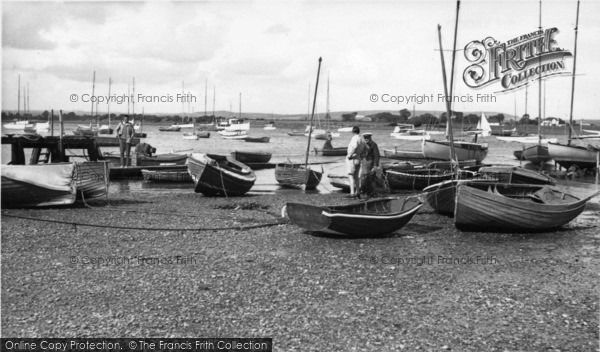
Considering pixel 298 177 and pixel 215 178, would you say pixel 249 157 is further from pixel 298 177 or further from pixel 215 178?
pixel 215 178

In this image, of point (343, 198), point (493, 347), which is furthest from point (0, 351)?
point (343, 198)

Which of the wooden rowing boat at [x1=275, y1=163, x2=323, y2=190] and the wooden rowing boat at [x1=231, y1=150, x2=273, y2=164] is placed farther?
the wooden rowing boat at [x1=231, y1=150, x2=273, y2=164]

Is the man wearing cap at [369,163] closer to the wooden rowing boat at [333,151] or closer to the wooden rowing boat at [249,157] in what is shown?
the wooden rowing boat at [249,157]

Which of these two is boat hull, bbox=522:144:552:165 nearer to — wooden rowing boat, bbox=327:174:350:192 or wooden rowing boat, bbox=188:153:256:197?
wooden rowing boat, bbox=327:174:350:192

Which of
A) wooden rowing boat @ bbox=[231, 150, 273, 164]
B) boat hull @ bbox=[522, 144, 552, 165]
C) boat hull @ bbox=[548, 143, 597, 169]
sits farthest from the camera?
boat hull @ bbox=[522, 144, 552, 165]

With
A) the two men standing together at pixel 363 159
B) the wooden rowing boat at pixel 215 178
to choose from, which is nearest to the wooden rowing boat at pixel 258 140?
the wooden rowing boat at pixel 215 178

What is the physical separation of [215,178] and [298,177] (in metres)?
4.98

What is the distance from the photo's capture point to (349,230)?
13305 mm

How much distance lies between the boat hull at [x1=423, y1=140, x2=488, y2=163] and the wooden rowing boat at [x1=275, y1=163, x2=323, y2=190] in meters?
20.4

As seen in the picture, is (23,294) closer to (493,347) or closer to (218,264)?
(218,264)

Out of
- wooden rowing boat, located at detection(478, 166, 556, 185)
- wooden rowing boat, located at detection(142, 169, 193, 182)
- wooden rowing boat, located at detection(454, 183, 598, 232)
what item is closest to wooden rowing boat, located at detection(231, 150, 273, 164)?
wooden rowing boat, located at detection(142, 169, 193, 182)

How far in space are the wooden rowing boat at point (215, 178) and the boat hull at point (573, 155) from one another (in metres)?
24.6

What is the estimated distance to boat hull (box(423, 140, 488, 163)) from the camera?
137 feet

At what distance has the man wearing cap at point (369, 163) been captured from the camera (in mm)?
18594
